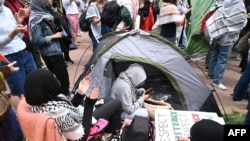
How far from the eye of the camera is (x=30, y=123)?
1.96 metres

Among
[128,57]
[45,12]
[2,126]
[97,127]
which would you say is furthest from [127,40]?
[2,126]

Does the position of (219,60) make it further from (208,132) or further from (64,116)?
(64,116)

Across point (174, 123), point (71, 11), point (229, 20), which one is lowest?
point (174, 123)

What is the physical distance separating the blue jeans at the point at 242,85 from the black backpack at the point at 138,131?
5.89 feet

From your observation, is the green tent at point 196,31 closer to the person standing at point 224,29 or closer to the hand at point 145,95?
the person standing at point 224,29

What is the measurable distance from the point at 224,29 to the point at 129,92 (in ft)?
6.31

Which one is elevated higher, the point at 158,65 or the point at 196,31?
the point at 158,65

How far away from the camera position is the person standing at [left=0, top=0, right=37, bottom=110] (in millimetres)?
2871

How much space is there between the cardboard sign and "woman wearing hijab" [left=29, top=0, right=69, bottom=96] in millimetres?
1402

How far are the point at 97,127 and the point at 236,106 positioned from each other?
2.29m

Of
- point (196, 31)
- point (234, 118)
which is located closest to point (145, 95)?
point (234, 118)

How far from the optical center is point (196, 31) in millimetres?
5680

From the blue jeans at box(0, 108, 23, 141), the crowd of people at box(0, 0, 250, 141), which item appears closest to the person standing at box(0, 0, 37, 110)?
the crowd of people at box(0, 0, 250, 141)

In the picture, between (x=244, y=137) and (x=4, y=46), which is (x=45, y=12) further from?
(x=244, y=137)
